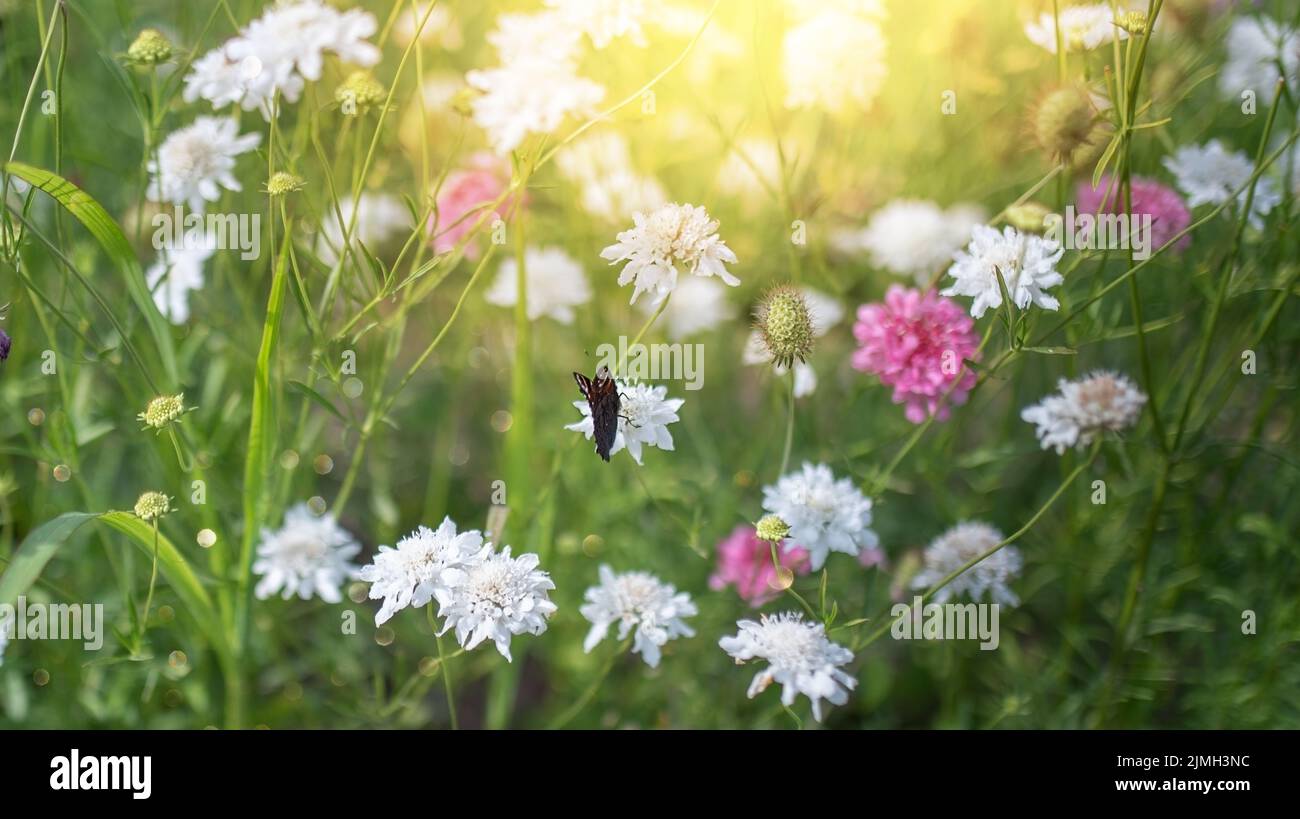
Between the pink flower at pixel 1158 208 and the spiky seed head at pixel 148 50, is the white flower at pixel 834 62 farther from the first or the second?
the spiky seed head at pixel 148 50

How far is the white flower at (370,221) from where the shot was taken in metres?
1.53

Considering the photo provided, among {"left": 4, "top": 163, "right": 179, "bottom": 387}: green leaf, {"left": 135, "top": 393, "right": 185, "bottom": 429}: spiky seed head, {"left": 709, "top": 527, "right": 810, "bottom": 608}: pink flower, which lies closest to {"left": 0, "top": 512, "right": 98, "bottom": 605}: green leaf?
{"left": 135, "top": 393, "right": 185, "bottom": 429}: spiky seed head

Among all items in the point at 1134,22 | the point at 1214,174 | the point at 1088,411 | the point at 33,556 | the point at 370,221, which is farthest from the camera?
the point at 370,221

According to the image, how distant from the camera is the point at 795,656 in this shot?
101 cm

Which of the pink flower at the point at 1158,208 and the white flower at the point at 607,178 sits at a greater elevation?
the white flower at the point at 607,178

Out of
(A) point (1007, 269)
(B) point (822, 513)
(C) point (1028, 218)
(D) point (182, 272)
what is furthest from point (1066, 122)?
(D) point (182, 272)

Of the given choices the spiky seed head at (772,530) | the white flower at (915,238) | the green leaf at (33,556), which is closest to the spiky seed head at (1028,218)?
the white flower at (915,238)

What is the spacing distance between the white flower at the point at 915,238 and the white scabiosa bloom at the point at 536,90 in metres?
0.55

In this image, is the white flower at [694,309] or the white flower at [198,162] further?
Answer: the white flower at [694,309]

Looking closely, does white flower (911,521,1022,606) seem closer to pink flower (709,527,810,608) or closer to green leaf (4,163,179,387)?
pink flower (709,527,810,608)

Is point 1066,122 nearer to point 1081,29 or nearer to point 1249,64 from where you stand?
point 1081,29

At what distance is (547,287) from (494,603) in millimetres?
613

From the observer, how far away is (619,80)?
1562 millimetres

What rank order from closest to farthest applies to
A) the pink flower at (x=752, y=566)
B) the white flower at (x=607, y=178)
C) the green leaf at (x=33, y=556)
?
1. the green leaf at (x=33, y=556)
2. the pink flower at (x=752, y=566)
3. the white flower at (x=607, y=178)
